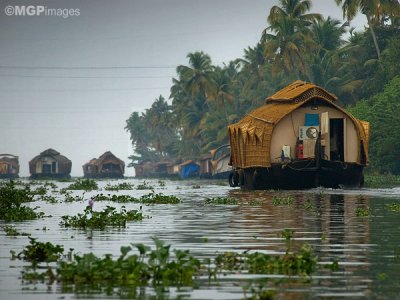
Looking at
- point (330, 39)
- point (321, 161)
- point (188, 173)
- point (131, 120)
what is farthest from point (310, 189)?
point (131, 120)

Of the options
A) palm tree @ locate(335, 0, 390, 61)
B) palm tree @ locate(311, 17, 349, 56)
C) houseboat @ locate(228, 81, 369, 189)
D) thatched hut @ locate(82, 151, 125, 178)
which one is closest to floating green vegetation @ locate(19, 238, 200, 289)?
houseboat @ locate(228, 81, 369, 189)

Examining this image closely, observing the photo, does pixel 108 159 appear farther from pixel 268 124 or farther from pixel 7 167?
pixel 268 124

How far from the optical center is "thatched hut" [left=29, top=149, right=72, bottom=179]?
13150cm

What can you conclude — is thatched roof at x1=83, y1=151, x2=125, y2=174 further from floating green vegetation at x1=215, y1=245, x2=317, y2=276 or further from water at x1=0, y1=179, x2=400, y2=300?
floating green vegetation at x1=215, y1=245, x2=317, y2=276

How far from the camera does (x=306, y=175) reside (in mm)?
46719

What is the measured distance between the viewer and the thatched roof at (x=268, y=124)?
45.9m

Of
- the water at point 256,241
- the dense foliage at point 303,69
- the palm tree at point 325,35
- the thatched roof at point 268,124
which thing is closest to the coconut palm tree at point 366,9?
the dense foliage at point 303,69

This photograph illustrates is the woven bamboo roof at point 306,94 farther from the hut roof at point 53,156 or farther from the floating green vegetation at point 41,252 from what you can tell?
the hut roof at point 53,156

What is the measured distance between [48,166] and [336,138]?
3492 inches

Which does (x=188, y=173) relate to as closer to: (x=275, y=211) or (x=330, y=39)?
(x=330, y=39)

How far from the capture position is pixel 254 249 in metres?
14.6

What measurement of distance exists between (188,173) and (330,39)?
123 feet

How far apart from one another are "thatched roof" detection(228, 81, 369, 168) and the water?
53.0 feet

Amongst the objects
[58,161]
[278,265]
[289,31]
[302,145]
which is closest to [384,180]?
[302,145]
